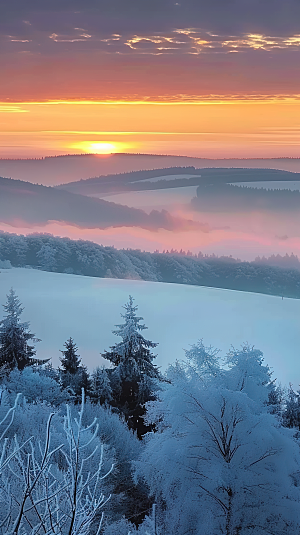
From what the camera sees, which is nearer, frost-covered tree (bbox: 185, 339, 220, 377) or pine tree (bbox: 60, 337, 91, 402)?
frost-covered tree (bbox: 185, 339, 220, 377)

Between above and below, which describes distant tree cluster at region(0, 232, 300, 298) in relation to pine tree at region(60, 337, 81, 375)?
above

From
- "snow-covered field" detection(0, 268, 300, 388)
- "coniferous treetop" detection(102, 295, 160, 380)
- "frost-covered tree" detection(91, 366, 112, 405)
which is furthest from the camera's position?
"snow-covered field" detection(0, 268, 300, 388)

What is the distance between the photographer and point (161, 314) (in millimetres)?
28422

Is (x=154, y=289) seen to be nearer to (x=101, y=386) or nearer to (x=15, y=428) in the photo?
(x=101, y=386)

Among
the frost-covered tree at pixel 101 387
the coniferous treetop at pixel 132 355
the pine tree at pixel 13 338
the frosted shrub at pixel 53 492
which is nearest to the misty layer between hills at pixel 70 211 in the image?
the pine tree at pixel 13 338

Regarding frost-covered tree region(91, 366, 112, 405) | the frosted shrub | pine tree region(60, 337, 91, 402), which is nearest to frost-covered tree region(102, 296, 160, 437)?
frost-covered tree region(91, 366, 112, 405)

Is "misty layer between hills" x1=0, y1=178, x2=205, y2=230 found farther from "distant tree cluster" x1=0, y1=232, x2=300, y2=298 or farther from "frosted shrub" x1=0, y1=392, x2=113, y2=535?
"frosted shrub" x1=0, y1=392, x2=113, y2=535

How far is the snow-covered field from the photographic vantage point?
930 inches

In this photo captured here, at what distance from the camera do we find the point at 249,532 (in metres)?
8.12

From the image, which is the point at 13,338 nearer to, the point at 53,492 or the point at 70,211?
the point at 53,492

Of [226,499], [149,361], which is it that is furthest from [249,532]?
[149,361]

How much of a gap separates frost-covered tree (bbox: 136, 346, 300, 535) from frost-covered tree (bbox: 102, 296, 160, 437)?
295 inches

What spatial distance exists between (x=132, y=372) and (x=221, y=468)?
9738 mm

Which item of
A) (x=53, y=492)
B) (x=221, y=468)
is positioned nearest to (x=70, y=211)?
(x=221, y=468)
